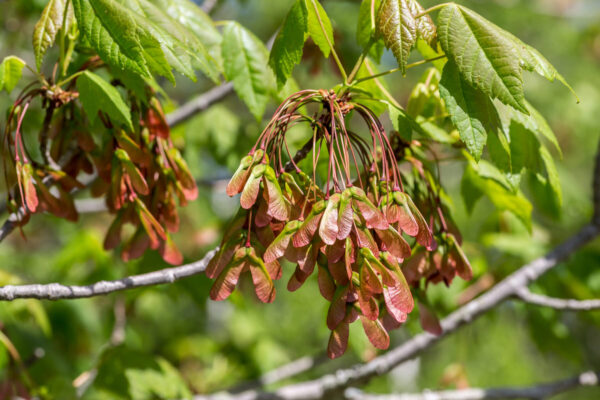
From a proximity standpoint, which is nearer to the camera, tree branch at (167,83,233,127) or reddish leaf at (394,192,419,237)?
reddish leaf at (394,192,419,237)

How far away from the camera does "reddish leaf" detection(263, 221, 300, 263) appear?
53.9 inches

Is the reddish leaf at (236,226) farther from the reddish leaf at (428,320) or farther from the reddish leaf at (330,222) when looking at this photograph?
the reddish leaf at (428,320)

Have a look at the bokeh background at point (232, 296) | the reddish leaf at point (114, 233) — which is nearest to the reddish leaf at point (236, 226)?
the reddish leaf at point (114, 233)

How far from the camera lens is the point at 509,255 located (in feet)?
11.6

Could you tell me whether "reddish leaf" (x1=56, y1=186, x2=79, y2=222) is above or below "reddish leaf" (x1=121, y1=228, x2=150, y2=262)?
above

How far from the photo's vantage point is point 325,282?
143 cm

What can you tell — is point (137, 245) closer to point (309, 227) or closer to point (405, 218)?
point (309, 227)

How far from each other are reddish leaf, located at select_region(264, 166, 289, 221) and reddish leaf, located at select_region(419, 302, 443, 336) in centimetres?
72

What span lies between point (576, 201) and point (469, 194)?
1915mm

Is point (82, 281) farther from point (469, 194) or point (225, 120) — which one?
point (469, 194)

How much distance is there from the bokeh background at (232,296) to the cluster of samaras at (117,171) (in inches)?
32.5

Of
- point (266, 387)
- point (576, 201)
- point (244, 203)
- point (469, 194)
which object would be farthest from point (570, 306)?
Answer: point (266, 387)

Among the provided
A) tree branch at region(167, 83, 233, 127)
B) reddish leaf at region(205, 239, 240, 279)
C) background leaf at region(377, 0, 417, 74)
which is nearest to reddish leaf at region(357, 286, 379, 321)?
reddish leaf at region(205, 239, 240, 279)

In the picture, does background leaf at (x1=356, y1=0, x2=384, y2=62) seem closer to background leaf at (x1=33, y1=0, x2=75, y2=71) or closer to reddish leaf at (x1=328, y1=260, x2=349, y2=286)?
reddish leaf at (x1=328, y1=260, x2=349, y2=286)
